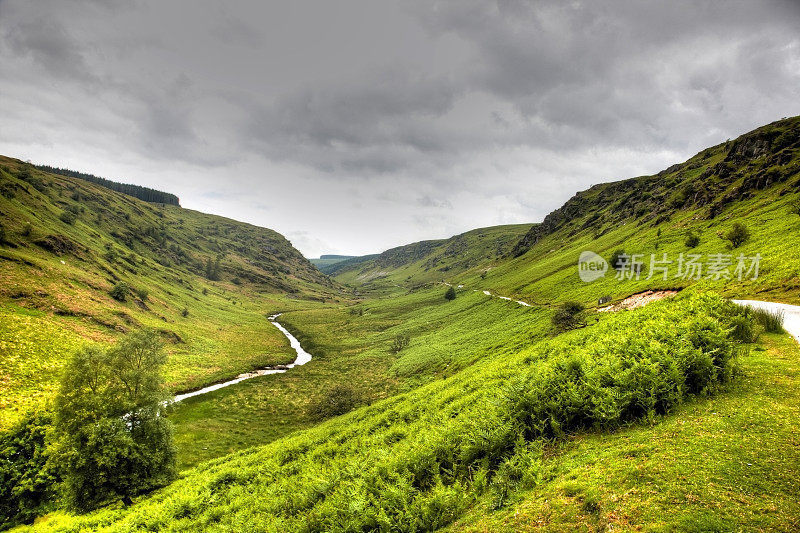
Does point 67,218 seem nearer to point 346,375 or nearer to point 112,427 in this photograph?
point 346,375

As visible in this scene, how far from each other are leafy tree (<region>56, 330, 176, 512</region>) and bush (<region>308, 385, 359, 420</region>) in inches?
954

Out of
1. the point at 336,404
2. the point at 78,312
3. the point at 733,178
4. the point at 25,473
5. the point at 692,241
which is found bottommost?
the point at 336,404

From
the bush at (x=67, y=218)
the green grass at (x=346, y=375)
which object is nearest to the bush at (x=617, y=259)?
the green grass at (x=346, y=375)

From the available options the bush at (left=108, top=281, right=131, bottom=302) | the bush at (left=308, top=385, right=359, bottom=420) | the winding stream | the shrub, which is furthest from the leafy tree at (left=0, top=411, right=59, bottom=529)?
the bush at (left=108, top=281, right=131, bottom=302)

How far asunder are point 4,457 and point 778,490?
149 ft

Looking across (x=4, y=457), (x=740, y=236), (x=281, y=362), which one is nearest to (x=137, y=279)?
(x=281, y=362)

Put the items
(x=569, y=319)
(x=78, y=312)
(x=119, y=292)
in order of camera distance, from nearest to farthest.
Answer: (x=569, y=319)
(x=78, y=312)
(x=119, y=292)

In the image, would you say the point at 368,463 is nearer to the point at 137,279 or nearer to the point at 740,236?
the point at 740,236

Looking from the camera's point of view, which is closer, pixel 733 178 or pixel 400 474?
pixel 400 474

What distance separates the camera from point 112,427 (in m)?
24.1

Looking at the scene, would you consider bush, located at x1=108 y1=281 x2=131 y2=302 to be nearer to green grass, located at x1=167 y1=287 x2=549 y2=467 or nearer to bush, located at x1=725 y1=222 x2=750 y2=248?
green grass, located at x1=167 y1=287 x2=549 y2=467

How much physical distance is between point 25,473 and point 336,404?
107 ft

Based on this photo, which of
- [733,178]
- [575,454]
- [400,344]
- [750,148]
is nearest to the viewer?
[575,454]

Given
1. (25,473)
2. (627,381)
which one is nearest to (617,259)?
(627,381)
